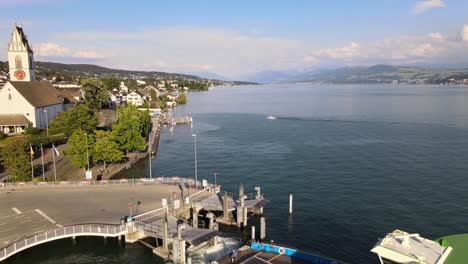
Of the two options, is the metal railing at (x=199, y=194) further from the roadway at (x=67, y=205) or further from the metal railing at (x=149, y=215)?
the metal railing at (x=149, y=215)

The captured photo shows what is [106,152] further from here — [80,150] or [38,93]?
[38,93]

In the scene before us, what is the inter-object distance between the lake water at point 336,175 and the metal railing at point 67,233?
1885 millimetres

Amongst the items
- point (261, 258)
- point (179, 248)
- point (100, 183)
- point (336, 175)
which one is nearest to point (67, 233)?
point (179, 248)

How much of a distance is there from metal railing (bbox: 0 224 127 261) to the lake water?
1.89 meters

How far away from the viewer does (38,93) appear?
293 ft

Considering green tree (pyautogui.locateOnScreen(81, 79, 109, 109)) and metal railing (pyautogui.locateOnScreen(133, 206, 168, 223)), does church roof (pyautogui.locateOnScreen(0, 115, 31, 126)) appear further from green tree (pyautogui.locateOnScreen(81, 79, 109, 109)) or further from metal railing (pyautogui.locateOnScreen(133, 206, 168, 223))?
metal railing (pyautogui.locateOnScreen(133, 206, 168, 223))

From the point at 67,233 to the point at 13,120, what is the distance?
182 ft

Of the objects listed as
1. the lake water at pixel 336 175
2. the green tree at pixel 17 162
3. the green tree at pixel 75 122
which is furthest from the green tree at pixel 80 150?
the green tree at pixel 75 122

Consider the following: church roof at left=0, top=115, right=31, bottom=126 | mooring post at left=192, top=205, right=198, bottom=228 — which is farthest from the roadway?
church roof at left=0, top=115, right=31, bottom=126

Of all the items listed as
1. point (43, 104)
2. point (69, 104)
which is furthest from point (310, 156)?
point (69, 104)

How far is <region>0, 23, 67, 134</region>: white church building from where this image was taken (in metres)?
79.5

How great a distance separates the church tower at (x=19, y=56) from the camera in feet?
313

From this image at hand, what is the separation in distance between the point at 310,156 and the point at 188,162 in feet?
74.6

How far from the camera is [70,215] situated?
37062 millimetres
